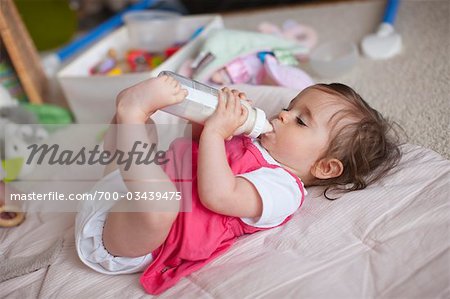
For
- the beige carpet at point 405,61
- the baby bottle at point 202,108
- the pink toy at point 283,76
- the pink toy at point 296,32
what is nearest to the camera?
the baby bottle at point 202,108

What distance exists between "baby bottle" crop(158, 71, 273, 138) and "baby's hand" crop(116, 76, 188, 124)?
29 millimetres

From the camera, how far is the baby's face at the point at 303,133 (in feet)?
3.00

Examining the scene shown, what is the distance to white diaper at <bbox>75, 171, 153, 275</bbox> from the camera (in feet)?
2.95

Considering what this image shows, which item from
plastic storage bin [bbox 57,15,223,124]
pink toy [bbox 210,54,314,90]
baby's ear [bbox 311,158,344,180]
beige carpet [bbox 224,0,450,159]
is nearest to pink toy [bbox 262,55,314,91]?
pink toy [bbox 210,54,314,90]

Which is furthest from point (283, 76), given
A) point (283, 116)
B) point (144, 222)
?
point (144, 222)

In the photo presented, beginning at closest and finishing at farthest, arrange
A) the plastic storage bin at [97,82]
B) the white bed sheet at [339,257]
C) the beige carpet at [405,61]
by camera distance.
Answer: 1. the white bed sheet at [339,257]
2. the beige carpet at [405,61]
3. the plastic storage bin at [97,82]

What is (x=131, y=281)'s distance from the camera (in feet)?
2.97

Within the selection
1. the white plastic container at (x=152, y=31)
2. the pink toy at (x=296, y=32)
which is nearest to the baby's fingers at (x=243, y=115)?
the pink toy at (x=296, y=32)

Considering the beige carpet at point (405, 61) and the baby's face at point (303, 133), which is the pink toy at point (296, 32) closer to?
the beige carpet at point (405, 61)

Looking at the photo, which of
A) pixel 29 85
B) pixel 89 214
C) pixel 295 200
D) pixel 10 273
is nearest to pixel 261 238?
pixel 295 200

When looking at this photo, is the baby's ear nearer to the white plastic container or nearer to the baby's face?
the baby's face

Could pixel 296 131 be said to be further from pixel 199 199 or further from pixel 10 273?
pixel 10 273

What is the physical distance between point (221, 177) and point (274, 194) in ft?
0.35

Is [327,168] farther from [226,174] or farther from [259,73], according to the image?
[259,73]
